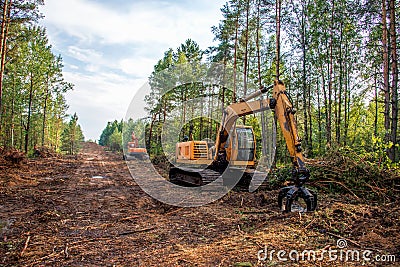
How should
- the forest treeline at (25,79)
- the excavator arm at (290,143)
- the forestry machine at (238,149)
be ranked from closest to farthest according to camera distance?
1. the excavator arm at (290,143)
2. the forestry machine at (238,149)
3. the forest treeline at (25,79)

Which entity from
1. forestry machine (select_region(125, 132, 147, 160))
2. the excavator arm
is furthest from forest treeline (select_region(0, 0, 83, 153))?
the excavator arm

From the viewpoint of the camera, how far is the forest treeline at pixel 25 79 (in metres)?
16.2

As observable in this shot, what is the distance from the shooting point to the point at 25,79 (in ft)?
88.6

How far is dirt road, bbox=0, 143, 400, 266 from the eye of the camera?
14.2ft

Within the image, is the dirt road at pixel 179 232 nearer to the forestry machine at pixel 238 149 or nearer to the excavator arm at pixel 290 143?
the excavator arm at pixel 290 143

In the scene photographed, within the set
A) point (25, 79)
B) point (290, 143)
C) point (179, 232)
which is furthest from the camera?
point (25, 79)

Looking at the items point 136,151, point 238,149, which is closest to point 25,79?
point 136,151

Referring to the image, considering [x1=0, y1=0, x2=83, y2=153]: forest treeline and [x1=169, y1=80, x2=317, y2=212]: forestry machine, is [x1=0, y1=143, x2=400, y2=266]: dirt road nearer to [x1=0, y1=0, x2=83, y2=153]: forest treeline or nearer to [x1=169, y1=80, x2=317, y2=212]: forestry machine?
[x1=169, y1=80, x2=317, y2=212]: forestry machine

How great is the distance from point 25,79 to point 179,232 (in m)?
26.9

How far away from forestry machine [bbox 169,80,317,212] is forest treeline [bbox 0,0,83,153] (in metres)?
11.5

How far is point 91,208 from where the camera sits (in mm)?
7984

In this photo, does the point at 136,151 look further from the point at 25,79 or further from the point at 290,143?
the point at 290,143

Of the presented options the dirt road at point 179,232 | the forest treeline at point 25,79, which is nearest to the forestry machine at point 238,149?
the dirt road at point 179,232

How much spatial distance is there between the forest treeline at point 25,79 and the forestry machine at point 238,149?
11.5 meters
